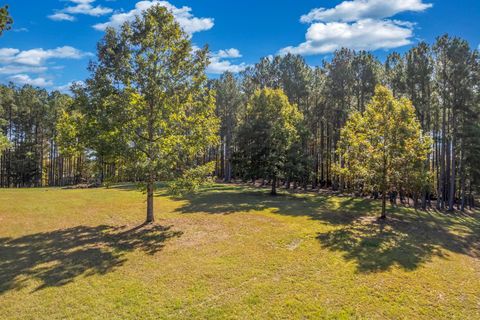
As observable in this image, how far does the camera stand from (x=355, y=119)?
2006cm

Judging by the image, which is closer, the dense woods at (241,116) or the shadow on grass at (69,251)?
the shadow on grass at (69,251)

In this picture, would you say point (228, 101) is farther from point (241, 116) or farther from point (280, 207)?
point (280, 207)

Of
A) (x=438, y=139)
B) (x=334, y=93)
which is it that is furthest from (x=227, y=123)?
(x=438, y=139)

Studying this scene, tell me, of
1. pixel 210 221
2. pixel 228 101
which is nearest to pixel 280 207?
pixel 210 221

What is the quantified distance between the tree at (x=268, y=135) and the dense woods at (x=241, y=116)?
0.11m

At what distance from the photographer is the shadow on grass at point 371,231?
12756 millimetres

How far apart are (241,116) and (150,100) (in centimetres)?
3245

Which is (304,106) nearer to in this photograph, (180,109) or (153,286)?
(180,109)

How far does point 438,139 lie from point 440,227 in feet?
54.0

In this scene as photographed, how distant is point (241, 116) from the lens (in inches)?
1880

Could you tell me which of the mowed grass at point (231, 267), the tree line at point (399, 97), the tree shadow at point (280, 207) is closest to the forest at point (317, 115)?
the tree line at point (399, 97)

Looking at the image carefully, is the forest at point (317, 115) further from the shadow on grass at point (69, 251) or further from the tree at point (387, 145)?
the shadow on grass at point (69, 251)

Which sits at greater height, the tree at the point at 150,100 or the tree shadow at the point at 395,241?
the tree at the point at 150,100

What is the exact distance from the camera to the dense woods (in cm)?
1533
